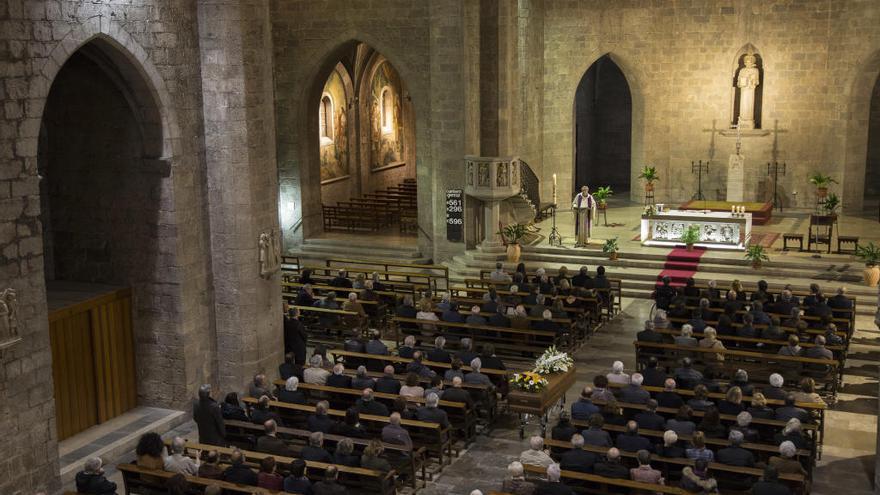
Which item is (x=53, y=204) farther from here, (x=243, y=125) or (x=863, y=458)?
(x=863, y=458)

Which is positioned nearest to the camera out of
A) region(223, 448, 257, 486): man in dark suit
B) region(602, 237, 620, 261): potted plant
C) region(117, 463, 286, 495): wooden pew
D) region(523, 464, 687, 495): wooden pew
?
region(523, 464, 687, 495): wooden pew

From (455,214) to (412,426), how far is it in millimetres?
12827

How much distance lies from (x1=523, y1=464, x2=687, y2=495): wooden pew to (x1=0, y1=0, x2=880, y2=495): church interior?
8 centimetres

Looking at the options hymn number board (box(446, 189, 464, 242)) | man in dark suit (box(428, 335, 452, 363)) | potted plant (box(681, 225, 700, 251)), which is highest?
hymn number board (box(446, 189, 464, 242))

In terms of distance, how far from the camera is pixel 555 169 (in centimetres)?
3275

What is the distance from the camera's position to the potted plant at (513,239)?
84.5 feet

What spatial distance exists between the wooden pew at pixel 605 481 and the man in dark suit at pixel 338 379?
402 cm

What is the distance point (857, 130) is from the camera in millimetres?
30125

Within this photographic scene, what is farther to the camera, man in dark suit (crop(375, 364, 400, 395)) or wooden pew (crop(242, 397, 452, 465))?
man in dark suit (crop(375, 364, 400, 395))

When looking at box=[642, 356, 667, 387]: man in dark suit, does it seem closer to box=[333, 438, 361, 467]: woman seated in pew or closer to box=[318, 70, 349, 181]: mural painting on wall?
box=[333, 438, 361, 467]: woman seated in pew

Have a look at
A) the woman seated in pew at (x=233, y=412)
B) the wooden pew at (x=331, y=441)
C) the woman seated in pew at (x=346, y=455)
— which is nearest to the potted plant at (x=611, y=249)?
the wooden pew at (x=331, y=441)

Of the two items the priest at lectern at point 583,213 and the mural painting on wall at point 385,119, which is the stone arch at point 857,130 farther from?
the mural painting on wall at point 385,119

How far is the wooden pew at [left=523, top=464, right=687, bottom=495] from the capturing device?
12.0m

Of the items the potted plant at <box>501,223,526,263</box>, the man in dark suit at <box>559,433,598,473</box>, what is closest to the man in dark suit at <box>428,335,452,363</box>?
the man in dark suit at <box>559,433,598,473</box>
